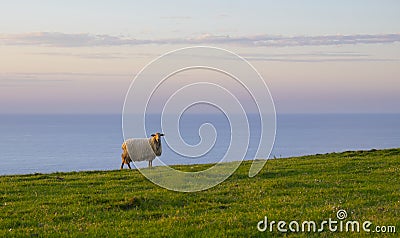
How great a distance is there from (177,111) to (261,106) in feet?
11.5

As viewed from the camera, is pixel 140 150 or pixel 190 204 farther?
pixel 140 150

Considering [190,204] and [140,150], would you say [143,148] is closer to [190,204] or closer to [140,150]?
[140,150]

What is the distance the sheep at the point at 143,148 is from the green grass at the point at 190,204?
9178 mm

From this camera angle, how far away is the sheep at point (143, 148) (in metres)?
35.2

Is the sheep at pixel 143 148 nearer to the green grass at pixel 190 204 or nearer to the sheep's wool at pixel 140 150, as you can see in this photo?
the sheep's wool at pixel 140 150

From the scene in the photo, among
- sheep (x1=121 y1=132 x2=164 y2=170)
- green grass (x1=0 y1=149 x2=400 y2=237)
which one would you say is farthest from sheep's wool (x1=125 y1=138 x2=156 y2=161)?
green grass (x1=0 y1=149 x2=400 y2=237)

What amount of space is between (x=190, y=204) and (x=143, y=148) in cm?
1818

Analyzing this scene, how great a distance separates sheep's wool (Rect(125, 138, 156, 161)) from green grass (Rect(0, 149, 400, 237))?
30.1 feet

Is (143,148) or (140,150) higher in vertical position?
(143,148)

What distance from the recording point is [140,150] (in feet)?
116

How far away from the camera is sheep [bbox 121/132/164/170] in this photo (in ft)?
116

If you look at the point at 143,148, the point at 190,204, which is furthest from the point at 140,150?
the point at 190,204

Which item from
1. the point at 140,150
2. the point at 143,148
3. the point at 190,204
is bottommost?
the point at 190,204

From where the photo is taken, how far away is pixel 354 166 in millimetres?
28547
